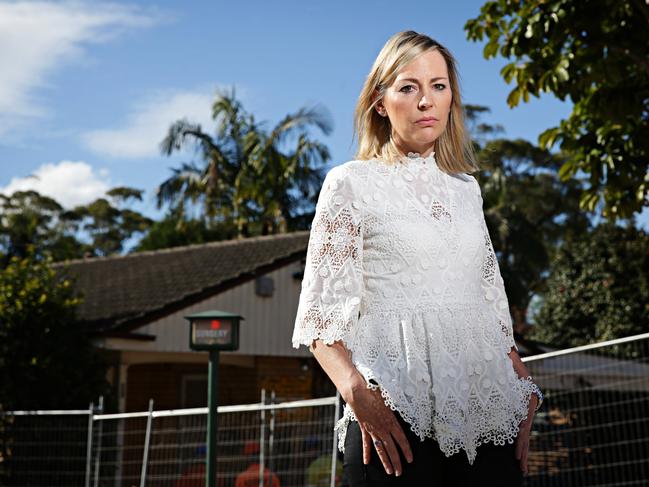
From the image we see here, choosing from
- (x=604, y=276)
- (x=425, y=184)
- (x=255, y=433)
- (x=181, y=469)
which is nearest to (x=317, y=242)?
(x=425, y=184)

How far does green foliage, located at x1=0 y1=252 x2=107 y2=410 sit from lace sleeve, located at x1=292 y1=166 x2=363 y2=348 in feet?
31.5

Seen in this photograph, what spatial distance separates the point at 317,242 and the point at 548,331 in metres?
19.8

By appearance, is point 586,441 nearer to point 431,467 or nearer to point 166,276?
point 166,276

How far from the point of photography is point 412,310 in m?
1.96

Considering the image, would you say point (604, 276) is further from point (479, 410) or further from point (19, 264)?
point (479, 410)

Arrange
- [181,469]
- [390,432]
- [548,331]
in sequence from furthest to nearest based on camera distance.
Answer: [548,331] → [181,469] → [390,432]

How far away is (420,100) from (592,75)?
16.8ft

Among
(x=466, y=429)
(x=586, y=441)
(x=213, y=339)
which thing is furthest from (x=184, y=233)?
(x=466, y=429)

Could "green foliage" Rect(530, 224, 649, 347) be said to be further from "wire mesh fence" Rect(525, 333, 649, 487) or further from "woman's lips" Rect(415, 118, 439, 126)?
"woman's lips" Rect(415, 118, 439, 126)

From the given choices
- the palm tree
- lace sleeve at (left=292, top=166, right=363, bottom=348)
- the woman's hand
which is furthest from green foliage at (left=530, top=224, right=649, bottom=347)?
lace sleeve at (left=292, top=166, right=363, bottom=348)

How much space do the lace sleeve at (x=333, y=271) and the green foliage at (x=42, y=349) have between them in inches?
378

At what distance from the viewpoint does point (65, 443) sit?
34.0ft

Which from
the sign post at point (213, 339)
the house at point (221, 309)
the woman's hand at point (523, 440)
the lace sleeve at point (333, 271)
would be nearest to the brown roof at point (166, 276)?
the house at point (221, 309)

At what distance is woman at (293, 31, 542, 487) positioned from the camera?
1.89 m
